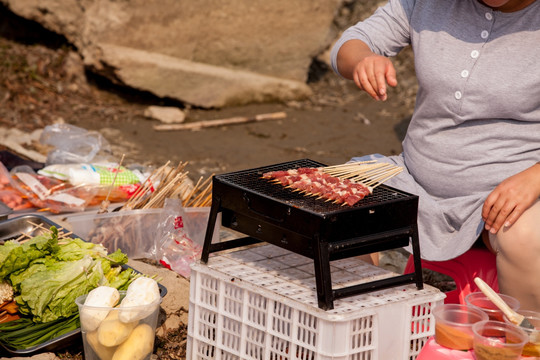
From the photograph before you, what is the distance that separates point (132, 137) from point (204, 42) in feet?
4.83

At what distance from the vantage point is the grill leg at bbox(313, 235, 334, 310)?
102 inches

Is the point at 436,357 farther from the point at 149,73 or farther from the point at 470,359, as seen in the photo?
the point at 149,73

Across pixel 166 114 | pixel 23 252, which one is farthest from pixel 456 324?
pixel 166 114

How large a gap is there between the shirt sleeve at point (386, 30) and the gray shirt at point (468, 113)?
0.47 feet

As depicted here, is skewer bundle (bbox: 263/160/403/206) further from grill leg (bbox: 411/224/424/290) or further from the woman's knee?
the woman's knee

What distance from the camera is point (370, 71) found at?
3.10m

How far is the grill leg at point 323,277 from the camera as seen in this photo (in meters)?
2.59

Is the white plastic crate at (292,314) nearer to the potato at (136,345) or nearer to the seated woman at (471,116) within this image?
the potato at (136,345)

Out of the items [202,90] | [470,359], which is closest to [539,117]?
[470,359]

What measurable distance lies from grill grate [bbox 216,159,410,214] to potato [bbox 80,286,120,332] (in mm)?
625

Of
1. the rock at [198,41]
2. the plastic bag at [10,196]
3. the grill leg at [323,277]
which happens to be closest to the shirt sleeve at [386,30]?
the grill leg at [323,277]

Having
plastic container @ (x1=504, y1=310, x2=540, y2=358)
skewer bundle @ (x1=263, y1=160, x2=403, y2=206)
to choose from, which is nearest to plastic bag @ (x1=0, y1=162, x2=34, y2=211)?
skewer bundle @ (x1=263, y1=160, x2=403, y2=206)

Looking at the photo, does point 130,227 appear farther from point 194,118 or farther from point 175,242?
point 194,118

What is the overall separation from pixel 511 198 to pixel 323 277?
87cm
